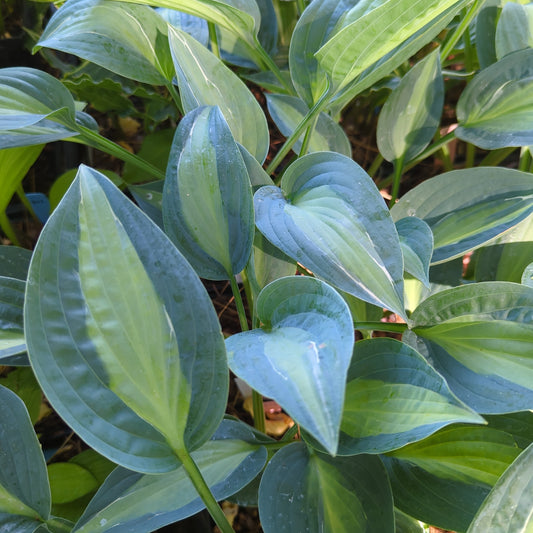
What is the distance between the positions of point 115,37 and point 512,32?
56cm

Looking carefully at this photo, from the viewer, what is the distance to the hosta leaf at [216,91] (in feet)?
1.95

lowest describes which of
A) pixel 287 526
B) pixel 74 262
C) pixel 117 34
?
pixel 287 526

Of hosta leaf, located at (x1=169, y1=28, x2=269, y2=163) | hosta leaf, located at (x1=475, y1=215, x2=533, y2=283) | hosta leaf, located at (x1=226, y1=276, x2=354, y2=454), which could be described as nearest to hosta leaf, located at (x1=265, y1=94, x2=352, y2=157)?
hosta leaf, located at (x1=169, y1=28, x2=269, y2=163)

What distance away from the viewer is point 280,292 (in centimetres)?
48

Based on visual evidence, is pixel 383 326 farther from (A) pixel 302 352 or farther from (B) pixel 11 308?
(B) pixel 11 308

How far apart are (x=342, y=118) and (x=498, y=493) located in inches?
40.9

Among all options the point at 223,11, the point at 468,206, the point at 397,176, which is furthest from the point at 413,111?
the point at 223,11

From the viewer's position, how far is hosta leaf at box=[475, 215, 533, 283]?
70 cm

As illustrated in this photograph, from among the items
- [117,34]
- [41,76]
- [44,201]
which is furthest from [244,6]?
[44,201]

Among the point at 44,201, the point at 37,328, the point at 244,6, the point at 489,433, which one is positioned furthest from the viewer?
the point at 44,201

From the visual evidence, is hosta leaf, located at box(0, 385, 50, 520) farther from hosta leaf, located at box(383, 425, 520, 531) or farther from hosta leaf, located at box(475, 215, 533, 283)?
hosta leaf, located at box(475, 215, 533, 283)

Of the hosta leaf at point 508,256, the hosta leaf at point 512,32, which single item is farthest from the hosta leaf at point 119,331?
the hosta leaf at point 512,32

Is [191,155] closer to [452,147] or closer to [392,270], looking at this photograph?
[392,270]

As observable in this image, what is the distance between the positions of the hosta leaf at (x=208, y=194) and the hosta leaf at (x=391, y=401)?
17 cm
